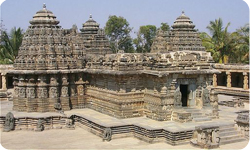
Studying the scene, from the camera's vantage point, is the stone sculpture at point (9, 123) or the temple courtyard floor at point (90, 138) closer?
the temple courtyard floor at point (90, 138)

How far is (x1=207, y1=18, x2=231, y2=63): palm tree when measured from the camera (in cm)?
3959

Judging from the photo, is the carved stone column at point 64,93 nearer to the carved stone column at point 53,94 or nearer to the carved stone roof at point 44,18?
the carved stone column at point 53,94

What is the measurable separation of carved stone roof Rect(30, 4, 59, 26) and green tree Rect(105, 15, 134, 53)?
2695cm

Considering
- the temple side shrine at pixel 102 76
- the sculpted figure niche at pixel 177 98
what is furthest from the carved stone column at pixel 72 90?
the sculpted figure niche at pixel 177 98

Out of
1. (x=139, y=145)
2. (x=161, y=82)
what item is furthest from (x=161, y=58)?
(x=139, y=145)

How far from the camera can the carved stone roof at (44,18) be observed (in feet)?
75.7

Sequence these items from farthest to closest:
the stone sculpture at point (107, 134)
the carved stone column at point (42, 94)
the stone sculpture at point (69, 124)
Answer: the carved stone column at point (42, 94) → the stone sculpture at point (69, 124) → the stone sculpture at point (107, 134)

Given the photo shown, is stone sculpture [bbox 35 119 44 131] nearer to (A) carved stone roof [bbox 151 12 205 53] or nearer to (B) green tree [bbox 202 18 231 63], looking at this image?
(A) carved stone roof [bbox 151 12 205 53]

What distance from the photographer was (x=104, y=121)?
19.3 meters

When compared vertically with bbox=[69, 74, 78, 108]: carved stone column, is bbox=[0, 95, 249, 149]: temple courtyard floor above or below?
below

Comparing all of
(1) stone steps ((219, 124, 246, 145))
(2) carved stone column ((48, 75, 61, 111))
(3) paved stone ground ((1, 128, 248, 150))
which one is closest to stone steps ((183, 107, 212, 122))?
(1) stone steps ((219, 124, 246, 145))

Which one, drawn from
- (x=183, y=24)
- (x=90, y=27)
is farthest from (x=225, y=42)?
(x=90, y=27)

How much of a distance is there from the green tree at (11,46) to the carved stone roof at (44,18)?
17.2m

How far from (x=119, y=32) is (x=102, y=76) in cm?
3091
